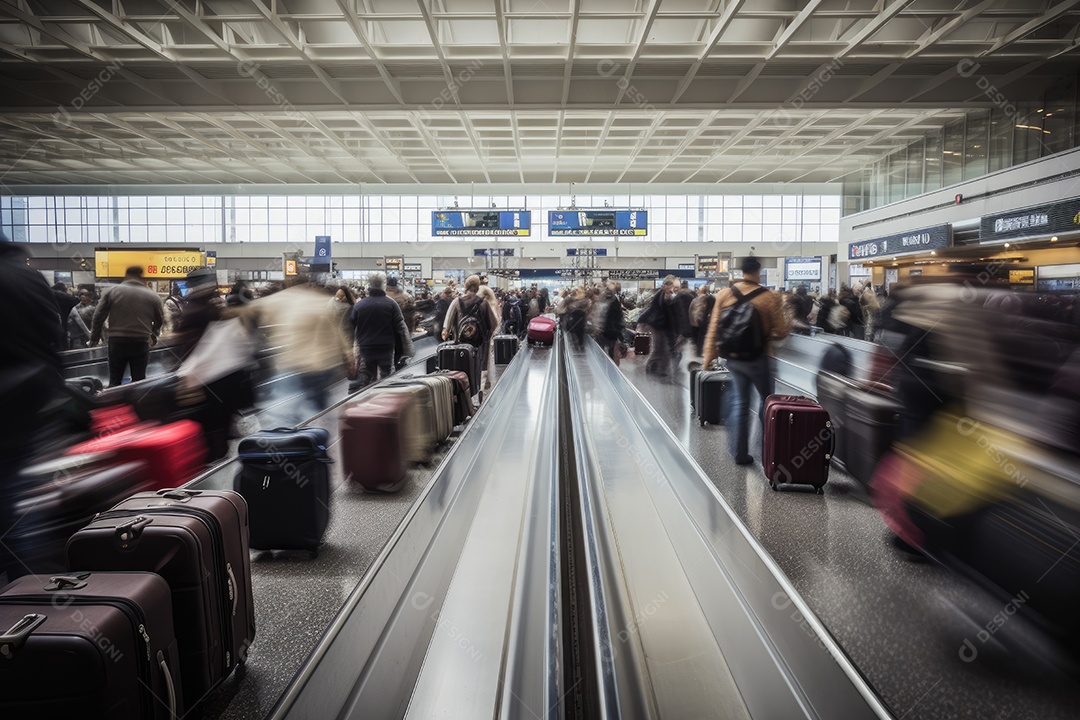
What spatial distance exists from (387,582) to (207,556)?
0.85 meters

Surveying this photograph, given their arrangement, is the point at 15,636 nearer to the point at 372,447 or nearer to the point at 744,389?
the point at 372,447

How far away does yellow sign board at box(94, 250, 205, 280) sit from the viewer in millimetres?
15375

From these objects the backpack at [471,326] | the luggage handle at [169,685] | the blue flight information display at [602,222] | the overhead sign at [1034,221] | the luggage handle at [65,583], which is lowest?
the luggage handle at [169,685]

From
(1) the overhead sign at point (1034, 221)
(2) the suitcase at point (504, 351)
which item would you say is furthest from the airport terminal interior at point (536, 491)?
(1) the overhead sign at point (1034, 221)

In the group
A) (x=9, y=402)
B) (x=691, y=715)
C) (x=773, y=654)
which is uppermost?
(x=9, y=402)

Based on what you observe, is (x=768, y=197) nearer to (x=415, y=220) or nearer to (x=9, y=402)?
(x=415, y=220)

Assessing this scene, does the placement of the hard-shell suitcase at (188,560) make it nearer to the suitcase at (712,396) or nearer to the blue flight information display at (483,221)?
the suitcase at (712,396)

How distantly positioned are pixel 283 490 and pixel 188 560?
1539mm

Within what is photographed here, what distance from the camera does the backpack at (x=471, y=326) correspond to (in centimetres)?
1026

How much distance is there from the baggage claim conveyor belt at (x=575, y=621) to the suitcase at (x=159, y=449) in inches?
56.3

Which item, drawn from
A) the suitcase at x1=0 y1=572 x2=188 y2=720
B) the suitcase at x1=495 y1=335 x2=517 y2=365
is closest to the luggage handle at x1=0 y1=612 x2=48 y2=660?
the suitcase at x1=0 y1=572 x2=188 y2=720

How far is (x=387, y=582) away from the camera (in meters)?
2.97

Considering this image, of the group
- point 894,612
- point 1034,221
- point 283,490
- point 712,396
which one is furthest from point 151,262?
point 1034,221

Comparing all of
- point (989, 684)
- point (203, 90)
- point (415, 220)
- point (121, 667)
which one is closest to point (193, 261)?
point (203, 90)
